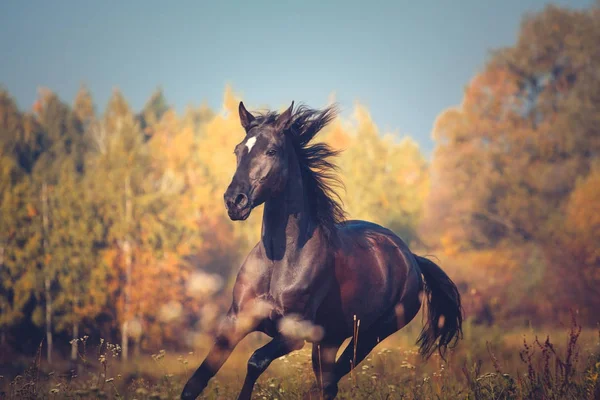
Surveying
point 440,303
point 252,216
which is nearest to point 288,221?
point 440,303

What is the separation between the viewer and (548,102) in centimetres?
3638

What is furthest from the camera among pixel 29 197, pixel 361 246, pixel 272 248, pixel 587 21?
pixel 587 21

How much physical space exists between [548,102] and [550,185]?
211 inches

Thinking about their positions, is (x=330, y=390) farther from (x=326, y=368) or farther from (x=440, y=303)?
(x=440, y=303)

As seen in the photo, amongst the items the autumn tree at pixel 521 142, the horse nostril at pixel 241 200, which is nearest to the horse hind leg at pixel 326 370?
the horse nostril at pixel 241 200

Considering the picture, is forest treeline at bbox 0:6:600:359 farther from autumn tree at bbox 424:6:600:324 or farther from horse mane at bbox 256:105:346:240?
horse mane at bbox 256:105:346:240

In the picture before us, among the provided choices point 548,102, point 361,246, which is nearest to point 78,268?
point 361,246

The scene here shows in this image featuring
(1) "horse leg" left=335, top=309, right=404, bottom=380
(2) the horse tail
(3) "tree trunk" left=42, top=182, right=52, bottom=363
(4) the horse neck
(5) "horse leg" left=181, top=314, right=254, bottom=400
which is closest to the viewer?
(5) "horse leg" left=181, top=314, right=254, bottom=400

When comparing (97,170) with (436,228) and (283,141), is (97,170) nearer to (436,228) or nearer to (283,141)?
(436,228)

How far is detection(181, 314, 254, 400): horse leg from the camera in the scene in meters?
5.02

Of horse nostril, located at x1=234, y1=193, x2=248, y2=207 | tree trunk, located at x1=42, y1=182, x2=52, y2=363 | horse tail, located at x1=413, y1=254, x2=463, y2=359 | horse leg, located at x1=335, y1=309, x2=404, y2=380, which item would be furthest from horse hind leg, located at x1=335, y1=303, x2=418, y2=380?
tree trunk, located at x1=42, y1=182, x2=52, y2=363

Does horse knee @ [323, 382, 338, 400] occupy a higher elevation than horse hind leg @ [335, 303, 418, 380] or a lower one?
lower

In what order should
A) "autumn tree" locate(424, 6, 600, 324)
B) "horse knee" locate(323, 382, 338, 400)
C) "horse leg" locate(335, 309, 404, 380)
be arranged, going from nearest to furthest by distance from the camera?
"horse knee" locate(323, 382, 338, 400) < "horse leg" locate(335, 309, 404, 380) < "autumn tree" locate(424, 6, 600, 324)

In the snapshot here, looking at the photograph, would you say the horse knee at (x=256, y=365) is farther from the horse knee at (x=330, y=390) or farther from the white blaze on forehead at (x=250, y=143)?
the white blaze on forehead at (x=250, y=143)
